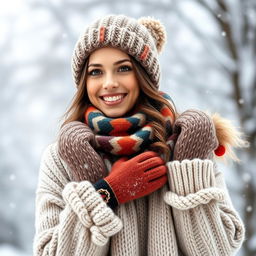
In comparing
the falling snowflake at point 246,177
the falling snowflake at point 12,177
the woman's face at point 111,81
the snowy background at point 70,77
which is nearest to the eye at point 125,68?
the woman's face at point 111,81

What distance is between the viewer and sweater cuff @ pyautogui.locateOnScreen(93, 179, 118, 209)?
1087 millimetres

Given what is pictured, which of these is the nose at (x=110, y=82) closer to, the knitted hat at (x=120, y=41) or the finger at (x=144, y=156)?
the knitted hat at (x=120, y=41)

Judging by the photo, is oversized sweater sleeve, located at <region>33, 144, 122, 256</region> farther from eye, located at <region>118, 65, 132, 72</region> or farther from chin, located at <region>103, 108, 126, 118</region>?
eye, located at <region>118, 65, 132, 72</region>

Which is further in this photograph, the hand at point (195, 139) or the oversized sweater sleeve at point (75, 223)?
the hand at point (195, 139)

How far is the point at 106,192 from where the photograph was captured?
3.57ft

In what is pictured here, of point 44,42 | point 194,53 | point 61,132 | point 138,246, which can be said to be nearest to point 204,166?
point 138,246

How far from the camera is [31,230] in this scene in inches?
169

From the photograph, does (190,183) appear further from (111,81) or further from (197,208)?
(111,81)

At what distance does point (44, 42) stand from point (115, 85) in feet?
9.32

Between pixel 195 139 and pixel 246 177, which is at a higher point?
pixel 195 139

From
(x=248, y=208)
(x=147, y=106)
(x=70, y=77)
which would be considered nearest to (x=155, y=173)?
(x=147, y=106)

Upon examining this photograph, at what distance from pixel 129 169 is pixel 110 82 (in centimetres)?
27

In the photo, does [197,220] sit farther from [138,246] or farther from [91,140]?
[91,140]

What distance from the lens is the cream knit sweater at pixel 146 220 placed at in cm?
107
